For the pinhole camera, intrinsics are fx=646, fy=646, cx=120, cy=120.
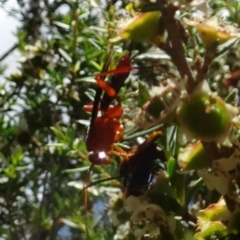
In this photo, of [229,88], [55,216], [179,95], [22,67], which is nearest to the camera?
[179,95]

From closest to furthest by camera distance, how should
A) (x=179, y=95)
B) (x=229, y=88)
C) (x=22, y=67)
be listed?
(x=179, y=95) → (x=229, y=88) → (x=22, y=67)

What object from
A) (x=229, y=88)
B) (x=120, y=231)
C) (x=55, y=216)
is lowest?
(x=55, y=216)

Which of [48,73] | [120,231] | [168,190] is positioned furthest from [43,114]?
[168,190]

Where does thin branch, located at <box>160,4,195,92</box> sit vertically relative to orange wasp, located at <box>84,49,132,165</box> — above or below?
above

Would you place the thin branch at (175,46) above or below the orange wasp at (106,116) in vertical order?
above

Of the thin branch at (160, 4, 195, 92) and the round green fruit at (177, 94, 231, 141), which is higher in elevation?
the thin branch at (160, 4, 195, 92)

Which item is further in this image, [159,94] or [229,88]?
[229,88]

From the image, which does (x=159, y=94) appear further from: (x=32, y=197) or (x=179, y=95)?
(x=32, y=197)

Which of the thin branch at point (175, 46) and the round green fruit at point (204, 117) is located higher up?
the thin branch at point (175, 46)
